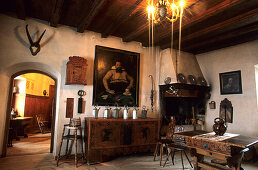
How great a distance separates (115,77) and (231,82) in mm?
3721

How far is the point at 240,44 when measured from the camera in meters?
5.43

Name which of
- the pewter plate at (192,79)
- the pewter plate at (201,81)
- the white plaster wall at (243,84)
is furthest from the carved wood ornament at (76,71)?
the white plaster wall at (243,84)

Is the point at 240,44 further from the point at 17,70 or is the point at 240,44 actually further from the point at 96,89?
the point at 17,70

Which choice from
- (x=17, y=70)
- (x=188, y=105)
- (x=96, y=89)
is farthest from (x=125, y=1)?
(x=188, y=105)

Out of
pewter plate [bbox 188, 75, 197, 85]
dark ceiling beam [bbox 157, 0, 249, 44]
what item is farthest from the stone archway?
pewter plate [bbox 188, 75, 197, 85]

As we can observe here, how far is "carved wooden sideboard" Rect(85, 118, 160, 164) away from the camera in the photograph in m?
3.95

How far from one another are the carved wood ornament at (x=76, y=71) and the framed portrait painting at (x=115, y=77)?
464 mm

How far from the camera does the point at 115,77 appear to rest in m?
5.14

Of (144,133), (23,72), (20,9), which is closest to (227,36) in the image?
(144,133)

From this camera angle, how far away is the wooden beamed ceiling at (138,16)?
3.57 meters

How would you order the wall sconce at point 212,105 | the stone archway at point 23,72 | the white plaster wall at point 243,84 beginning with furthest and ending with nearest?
the wall sconce at point 212,105
the white plaster wall at point 243,84
the stone archway at point 23,72

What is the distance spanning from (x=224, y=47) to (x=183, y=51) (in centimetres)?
133

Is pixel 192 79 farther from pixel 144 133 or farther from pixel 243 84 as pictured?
pixel 144 133

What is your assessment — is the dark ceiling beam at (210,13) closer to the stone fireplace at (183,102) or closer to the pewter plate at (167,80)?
the pewter plate at (167,80)
